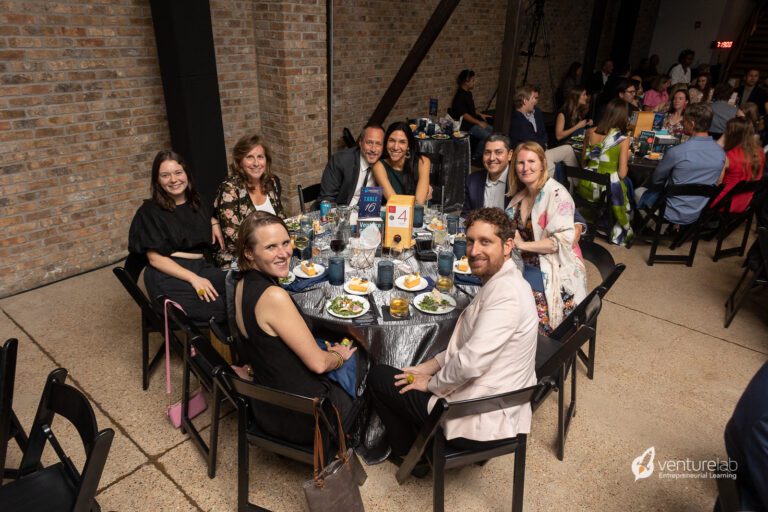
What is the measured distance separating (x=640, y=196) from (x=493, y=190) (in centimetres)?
238

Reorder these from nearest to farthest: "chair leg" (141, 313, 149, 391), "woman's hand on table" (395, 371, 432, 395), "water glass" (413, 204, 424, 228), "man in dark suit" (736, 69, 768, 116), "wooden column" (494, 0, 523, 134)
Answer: "woman's hand on table" (395, 371, 432, 395) < "chair leg" (141, 313, 149, 391) < "water glass" (413, 204, 424, 228) < "wooden column" (494, 0, 523, 134) < "man in dark suit" (736, 69, 768, 116)

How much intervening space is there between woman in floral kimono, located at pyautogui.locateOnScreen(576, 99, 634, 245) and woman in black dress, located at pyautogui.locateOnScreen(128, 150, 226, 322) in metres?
3.75

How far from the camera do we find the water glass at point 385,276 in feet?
8.02

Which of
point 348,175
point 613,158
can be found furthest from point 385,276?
point 613,158

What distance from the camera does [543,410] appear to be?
2896mm

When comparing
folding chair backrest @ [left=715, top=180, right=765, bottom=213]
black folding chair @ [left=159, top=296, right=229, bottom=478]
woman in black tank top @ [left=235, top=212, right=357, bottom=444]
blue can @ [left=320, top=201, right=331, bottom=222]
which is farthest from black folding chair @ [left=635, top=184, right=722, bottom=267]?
black folding chair @ [left=159, top=296, right=229, bottom=478]

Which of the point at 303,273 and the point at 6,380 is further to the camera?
the point at 303,273

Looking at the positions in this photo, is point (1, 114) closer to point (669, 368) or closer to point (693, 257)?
point (669, 368)

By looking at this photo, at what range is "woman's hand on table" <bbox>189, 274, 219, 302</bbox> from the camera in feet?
9.50

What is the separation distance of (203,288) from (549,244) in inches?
83.5

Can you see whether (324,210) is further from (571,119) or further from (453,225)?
(571,119)

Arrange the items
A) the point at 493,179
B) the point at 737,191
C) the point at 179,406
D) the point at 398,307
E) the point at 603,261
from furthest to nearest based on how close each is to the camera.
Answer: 1. the point at 737,191
2. the point at 493,179
3. the point at 603,261
4. the point at 179,406
5. the point at 398,307

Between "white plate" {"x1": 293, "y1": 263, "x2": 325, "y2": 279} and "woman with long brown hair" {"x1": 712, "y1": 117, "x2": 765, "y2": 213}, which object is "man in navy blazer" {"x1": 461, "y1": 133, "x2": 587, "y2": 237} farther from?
"woman with long brown hair" {"x1": 712, "y1": 117, "x2": 765, "y2": 213}

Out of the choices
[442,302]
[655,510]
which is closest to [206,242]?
[442,302]
